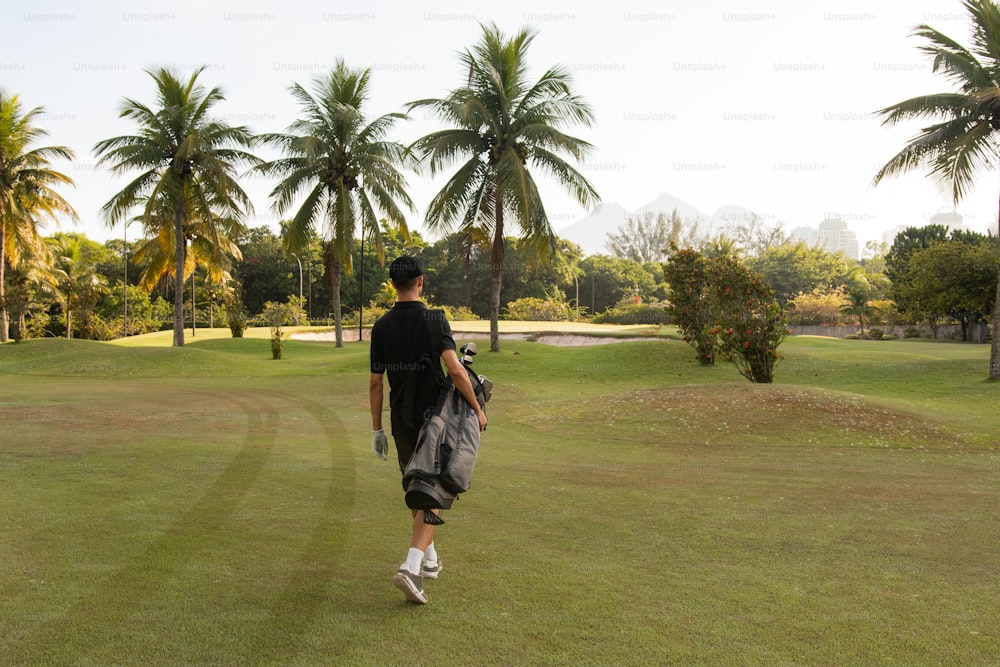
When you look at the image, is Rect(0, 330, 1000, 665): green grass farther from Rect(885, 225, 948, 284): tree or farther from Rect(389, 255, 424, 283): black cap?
Rect(885, 225, 948, 284): tree

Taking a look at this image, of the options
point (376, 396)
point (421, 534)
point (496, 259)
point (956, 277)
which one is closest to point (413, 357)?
point (376, 396)

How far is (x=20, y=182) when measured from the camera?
125 feet

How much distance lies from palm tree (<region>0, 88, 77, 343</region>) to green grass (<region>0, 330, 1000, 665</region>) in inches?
1138

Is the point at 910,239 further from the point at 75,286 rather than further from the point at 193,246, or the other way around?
the point at 75,286

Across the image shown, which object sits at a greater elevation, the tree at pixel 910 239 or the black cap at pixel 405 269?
the tree at pixel 910 239

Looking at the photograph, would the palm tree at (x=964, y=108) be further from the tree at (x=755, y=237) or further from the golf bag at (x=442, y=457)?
the tree at (x=755, y=237)

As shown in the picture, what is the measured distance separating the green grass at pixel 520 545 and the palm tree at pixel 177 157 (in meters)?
19.0

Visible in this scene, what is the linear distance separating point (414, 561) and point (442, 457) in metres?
0.61

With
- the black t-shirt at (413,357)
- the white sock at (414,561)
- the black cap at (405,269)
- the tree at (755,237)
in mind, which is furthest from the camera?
the tree at (755,237)

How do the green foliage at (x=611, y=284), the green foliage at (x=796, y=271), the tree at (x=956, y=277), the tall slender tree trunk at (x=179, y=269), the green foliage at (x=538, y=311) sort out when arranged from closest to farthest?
1. the tree at (x=956, y=277)
2. the tall slender tree trunk at (x=179, y=269)
3. the green foliage at (x=538, y=311)
4. the green foliage at (x=796, y=271)
5. the green foliage at (x=611, y=284)

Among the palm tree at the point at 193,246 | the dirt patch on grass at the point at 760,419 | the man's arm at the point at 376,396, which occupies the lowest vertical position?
the dirt patch on grass at the point at 760,419

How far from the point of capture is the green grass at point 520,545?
4.02 meters

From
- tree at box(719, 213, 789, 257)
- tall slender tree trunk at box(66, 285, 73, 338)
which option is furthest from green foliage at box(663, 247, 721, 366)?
tree at box(719, 213, 789, 257)

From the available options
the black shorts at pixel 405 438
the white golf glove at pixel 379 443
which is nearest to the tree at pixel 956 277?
the white golf glove at pixel 379 443
